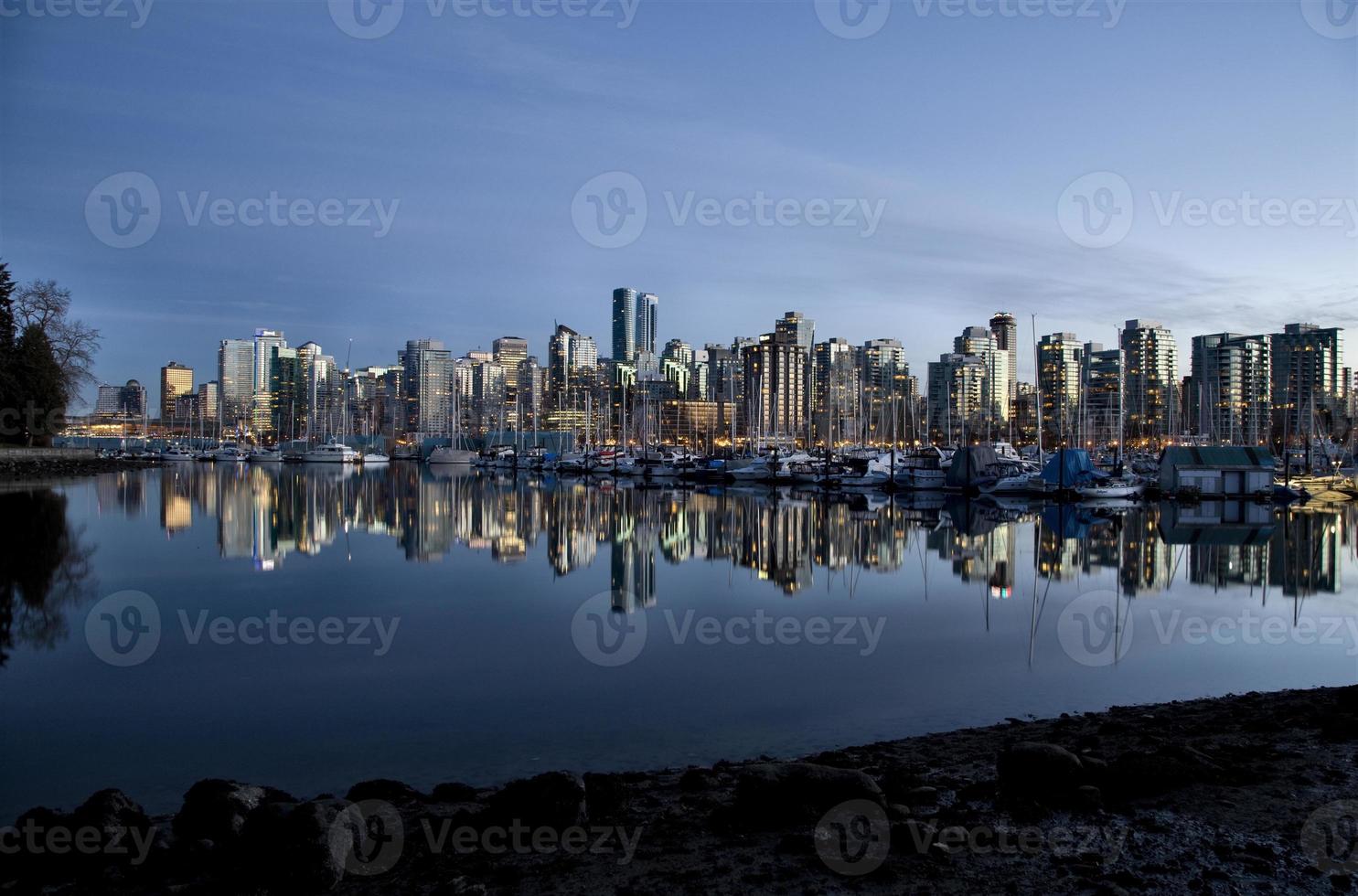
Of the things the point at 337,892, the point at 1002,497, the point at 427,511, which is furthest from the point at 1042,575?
the point at 1002,497

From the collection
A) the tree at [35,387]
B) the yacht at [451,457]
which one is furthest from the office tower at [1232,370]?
the tree at [35,387]

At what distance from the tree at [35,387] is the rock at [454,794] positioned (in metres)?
76.1

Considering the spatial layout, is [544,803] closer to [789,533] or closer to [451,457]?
[789,533]

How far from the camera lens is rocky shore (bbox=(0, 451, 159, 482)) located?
66.1 meters

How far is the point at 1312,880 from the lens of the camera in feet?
21.0

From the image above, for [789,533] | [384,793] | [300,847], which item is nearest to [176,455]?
[789,533]

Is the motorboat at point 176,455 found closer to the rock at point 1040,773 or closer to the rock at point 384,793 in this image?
the rock at point 384,793

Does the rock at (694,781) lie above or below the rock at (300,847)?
below

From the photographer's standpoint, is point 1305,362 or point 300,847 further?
point 1305,362

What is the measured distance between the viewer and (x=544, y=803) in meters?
7.40

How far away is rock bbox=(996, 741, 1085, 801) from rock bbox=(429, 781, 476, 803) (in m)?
4.60

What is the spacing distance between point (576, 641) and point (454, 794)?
794 cm

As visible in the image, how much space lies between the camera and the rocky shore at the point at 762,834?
21.0 ft

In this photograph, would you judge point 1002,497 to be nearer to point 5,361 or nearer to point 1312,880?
point 1312,880
